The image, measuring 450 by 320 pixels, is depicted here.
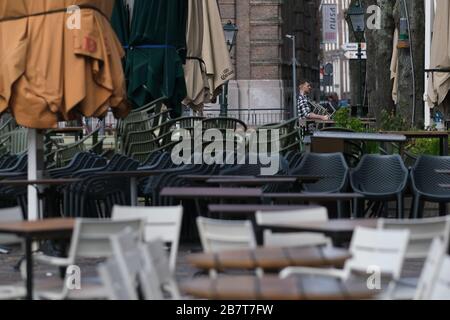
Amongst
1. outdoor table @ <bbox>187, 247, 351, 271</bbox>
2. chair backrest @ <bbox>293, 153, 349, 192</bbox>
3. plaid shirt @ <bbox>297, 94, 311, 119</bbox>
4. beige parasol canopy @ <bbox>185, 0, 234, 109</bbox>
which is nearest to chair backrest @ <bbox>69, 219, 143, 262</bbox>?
outdoor table @ <bbox>187, 247, 351, 271</bbox>

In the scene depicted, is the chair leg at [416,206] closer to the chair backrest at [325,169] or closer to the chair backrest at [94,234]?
the chair backrest at [325,169]

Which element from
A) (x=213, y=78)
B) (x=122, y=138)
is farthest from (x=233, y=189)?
(x=213, y=78)

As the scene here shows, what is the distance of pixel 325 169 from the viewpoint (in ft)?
43.9

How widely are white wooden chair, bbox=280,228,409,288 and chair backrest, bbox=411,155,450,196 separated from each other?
6507mm

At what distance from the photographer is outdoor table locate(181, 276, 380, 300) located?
Result: 620 centimetres

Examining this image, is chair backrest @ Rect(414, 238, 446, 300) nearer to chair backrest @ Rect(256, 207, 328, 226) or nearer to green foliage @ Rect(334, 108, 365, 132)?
chair backrest @ Rect(256, 207, 328, 226)

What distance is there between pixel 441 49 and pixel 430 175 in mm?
3001

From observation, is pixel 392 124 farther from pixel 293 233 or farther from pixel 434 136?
pixel 293 233

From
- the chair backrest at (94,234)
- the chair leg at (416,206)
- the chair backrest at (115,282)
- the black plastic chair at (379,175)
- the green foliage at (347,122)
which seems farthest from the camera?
the green foliage at (347,122)

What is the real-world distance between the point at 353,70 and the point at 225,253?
33.4 meters

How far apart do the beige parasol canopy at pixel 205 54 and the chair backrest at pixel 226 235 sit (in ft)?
31.8

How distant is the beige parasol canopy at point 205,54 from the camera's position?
17.3 m

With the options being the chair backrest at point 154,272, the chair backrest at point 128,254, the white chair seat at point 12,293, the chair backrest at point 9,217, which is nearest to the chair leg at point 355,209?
the chair backrest at point 9,217

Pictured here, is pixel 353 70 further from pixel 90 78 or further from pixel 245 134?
pixel 90 78
